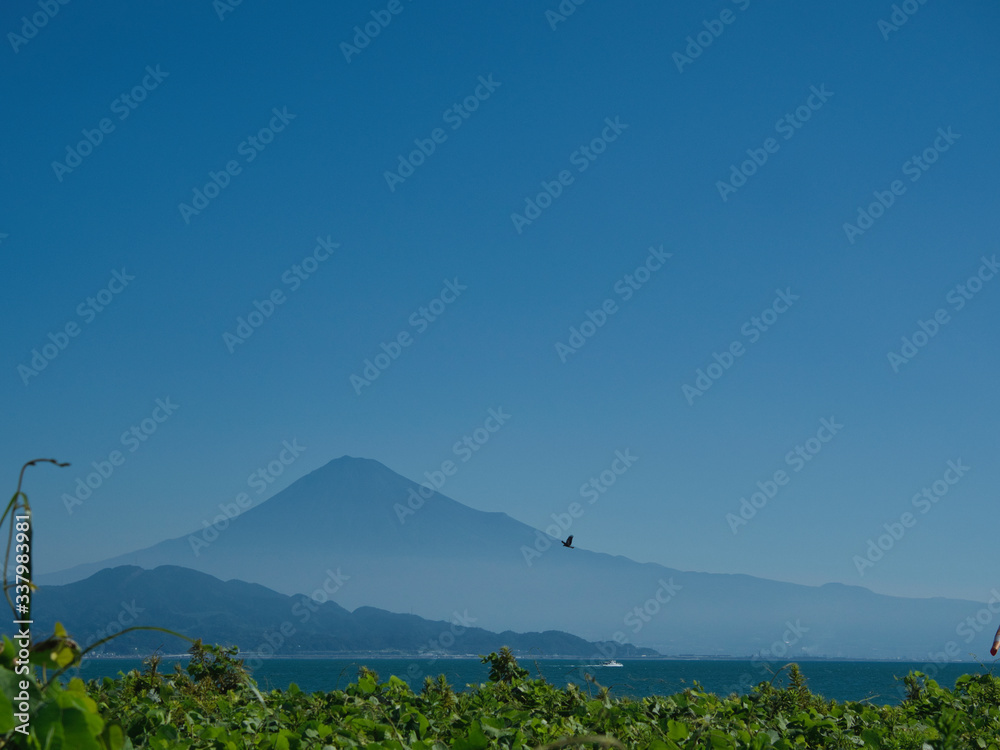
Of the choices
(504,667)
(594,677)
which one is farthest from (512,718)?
(504,667)

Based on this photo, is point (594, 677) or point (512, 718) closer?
point (512, 718)

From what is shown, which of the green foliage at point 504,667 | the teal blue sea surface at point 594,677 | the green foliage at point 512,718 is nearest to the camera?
the green foliage at point 512,718

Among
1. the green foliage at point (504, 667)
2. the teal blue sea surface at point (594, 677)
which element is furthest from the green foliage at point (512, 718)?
the green foliage at point (504, 667)

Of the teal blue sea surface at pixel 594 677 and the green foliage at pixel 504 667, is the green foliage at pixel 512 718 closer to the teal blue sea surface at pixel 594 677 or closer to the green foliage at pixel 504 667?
the teal blue sea surface at pixel 594 677

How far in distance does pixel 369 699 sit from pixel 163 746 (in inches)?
68.7

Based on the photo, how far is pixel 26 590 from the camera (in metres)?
2.06

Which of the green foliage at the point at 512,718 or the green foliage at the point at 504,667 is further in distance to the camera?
the green foliage at the point at 504,667

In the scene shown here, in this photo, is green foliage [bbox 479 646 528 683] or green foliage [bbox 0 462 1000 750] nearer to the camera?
green foliage [bbox 0 462 1000 750]

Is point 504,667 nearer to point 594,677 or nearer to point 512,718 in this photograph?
point 594,677

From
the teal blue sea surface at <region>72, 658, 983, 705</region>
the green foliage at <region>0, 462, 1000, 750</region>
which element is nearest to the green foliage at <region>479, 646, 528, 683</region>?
the teal blue sea surface at <region>72, 658, 983, 705</region>

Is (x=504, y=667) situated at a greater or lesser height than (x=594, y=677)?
lesser

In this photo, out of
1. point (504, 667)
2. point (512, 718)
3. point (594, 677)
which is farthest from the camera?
point (504, 667)

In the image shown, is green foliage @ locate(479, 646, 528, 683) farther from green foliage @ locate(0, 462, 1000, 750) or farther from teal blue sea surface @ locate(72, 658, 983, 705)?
green foliage @ locate(0, 462, 1000, 750)

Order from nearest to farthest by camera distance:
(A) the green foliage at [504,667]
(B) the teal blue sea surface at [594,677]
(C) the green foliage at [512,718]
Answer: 1. (C) the green foliage at [512,718]
2. (B) the teal blue sea surface at [594,677]
3. (A) the green foliage at [504,667]
